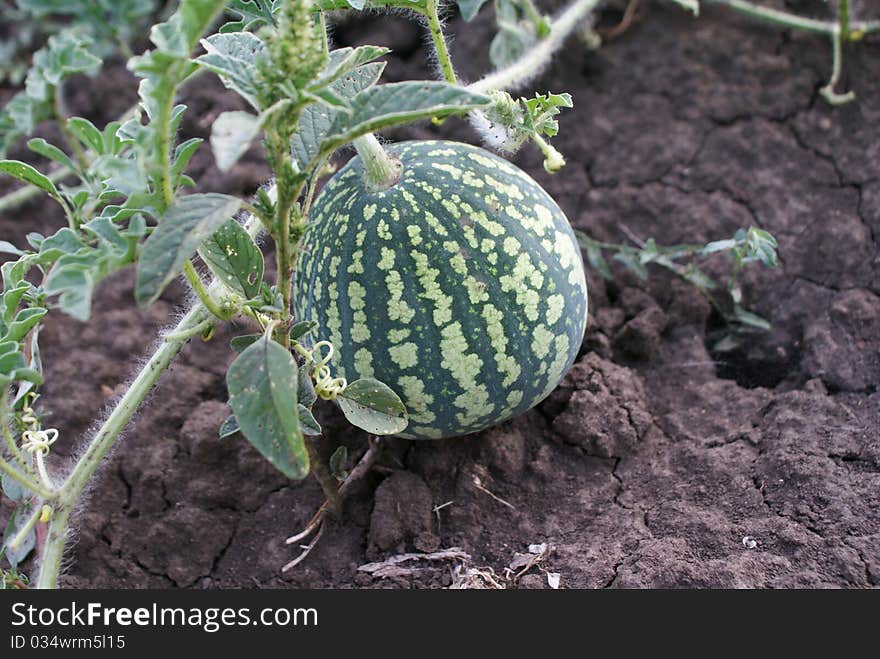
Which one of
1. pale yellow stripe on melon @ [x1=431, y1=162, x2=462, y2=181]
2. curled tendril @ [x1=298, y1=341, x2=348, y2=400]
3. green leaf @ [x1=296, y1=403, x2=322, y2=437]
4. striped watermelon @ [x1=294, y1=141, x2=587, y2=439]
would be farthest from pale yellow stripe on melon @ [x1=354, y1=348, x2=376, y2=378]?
pale yellow stripe on melon @ [x1=431, y1=162, x2=462, y2=181]

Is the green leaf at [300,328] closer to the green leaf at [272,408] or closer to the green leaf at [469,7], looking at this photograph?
the green leaf at [272,408]

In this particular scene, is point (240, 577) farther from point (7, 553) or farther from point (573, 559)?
point (573, 559)

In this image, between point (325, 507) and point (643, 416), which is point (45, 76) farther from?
point (643, 416)

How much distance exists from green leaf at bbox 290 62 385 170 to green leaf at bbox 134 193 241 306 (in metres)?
0.22

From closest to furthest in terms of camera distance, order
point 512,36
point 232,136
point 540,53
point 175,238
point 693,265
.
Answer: point 232,136 → point 175,238 → point 693,265 → point 540,53 → point 512,36

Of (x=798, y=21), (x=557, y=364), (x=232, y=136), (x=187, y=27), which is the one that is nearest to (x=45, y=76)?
(x=187, y=27)

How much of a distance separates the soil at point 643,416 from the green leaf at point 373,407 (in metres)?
0.40

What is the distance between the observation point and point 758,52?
3510mm

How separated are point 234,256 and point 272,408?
41 centimetres

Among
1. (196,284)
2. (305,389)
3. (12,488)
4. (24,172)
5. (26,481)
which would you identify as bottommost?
(12,488)

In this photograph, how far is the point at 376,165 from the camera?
212 cm

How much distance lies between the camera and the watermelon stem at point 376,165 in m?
2.09

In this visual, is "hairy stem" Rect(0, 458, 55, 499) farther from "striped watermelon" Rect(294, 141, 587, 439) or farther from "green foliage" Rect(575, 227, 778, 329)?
"green foliage" Rect(575, 227, 778, 329)

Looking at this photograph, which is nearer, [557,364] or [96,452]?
[96,452]
